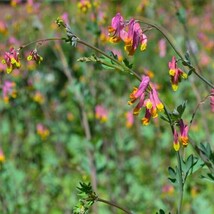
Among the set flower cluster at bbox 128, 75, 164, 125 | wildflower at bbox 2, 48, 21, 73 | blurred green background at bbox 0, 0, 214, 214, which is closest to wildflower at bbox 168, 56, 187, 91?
flower cluster at bbox 128, 75, 164, 125

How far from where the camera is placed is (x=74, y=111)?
18.8 ft

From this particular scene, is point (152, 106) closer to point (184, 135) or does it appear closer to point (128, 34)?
point (184, 135)

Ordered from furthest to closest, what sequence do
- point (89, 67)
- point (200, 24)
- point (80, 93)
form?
point (200, 24) < point (89, 67) < point (80, 93)

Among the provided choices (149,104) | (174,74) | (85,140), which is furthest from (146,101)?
(85,140)

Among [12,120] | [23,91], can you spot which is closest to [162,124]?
[23,91]

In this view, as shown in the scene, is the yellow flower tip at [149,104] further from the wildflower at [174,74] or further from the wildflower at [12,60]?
the wildflower at [12,60]

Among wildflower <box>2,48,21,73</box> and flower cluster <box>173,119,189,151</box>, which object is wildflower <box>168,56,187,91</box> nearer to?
flower cluster <box>173,119,189,151</box>

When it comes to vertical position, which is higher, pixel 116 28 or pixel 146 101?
pixel 116 28

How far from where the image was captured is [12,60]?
1.67m

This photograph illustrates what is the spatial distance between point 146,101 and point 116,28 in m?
0.24

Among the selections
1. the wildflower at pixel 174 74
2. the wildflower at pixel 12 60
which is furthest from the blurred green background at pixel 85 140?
the wildflower at pixel 174 74

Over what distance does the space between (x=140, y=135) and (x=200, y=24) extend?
4682 millimetres

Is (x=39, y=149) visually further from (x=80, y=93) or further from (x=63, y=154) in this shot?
(x=80, y=93)

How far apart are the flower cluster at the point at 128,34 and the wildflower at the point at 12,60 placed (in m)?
0.30
